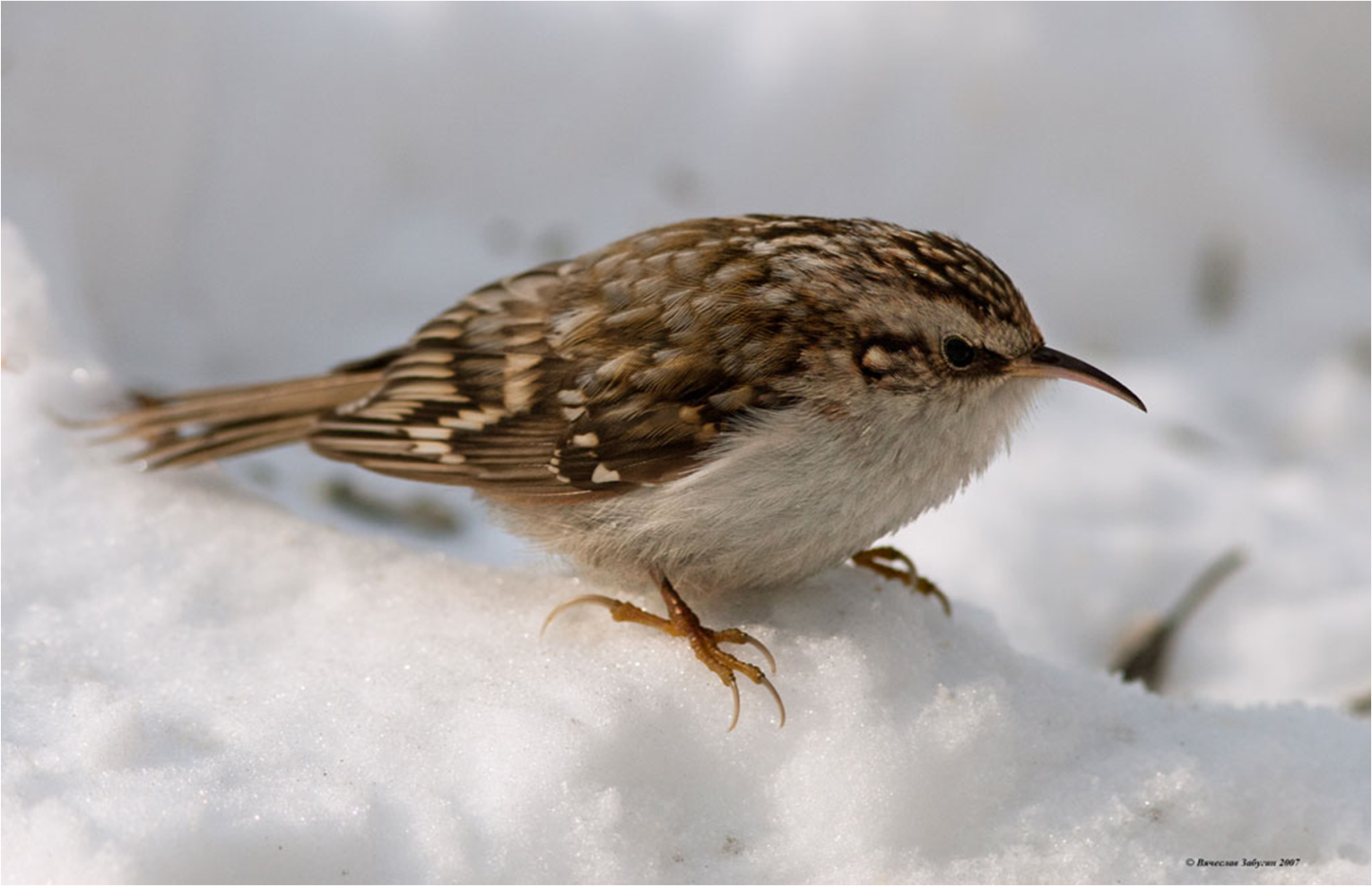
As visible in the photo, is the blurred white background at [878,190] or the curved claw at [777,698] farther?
the blurred white background at [878,190]

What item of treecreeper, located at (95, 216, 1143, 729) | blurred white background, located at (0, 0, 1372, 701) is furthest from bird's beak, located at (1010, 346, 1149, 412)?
blurred white background, located at (0, 0, 1372, 701)

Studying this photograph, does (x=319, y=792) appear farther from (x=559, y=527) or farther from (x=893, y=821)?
(x=893, y=821)

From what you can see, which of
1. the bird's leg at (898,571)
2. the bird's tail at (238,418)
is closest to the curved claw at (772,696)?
the bird's leg at (898,571)

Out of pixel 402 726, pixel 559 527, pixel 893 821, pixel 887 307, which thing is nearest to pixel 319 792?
pixel 402 726

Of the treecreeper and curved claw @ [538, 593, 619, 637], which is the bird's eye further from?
curved claw @ [538, 593, 619, 637]

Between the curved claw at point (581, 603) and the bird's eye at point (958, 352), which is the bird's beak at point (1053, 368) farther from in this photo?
the curved claw at point (581, 603)
